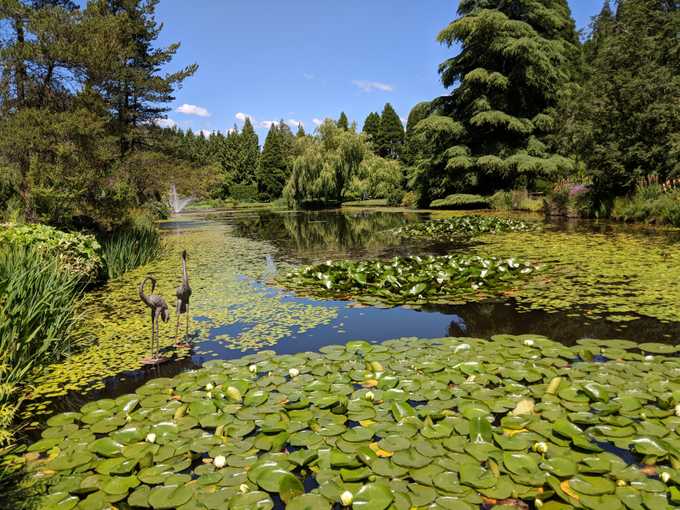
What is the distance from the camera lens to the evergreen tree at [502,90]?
867 inches

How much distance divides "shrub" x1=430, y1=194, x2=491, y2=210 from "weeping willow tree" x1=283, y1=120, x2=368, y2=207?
857 cm

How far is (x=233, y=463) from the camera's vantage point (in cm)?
245

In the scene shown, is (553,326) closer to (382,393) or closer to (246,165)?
(382,393)

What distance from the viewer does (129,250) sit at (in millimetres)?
9555

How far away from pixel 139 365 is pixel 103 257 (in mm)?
4844

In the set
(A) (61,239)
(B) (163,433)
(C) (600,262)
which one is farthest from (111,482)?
(C) (600,262)

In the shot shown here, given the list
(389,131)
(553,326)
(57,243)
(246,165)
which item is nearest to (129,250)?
(57,243)

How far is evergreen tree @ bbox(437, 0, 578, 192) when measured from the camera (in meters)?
22.0

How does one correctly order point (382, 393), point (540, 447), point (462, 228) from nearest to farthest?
point (540, 447) < point (382, 393) < point (462, 228)

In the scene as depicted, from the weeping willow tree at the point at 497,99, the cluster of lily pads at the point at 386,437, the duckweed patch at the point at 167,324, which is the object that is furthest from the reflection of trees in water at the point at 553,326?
the weeping willow tree at the point at 497,99

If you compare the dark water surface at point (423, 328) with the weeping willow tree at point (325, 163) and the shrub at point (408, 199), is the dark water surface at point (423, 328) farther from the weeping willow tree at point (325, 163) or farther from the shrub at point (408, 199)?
the shrub at point (408, 199)

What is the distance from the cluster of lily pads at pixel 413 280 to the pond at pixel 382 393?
0.93ft

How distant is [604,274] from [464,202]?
1692cm

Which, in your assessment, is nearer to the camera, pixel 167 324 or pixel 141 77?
pixel 167 324
